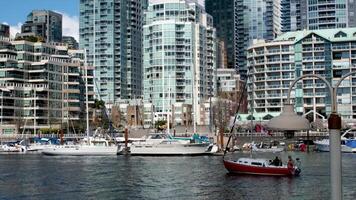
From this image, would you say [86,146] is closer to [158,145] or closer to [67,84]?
[158,145]

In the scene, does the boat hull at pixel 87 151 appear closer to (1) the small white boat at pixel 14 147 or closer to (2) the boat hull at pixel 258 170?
(1) the small white boat at pixel 14 147

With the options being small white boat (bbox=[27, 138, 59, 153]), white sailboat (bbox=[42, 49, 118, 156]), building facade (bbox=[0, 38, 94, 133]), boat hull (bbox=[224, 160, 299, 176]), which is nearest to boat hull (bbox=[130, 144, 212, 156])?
white sailboat (bbox=[42, 49, 118, 156])

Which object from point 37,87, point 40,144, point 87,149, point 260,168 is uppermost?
point 37,87

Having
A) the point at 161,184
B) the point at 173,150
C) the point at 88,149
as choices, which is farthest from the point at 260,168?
the point at 88,149

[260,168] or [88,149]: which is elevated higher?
[260,168]

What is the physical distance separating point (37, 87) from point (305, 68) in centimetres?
8384

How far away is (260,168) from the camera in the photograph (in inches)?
2645

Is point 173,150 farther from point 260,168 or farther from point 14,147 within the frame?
point 260,168

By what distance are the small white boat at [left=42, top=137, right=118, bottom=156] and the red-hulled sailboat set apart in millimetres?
52837

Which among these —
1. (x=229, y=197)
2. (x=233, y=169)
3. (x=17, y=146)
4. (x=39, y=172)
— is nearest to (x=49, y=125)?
(x=17, y=146)

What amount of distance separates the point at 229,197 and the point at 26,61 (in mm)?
146586

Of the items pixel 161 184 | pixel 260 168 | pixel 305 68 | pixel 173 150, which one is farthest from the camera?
pixel 305 68

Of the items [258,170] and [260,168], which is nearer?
[260,168]

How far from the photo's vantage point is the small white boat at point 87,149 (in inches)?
4654
